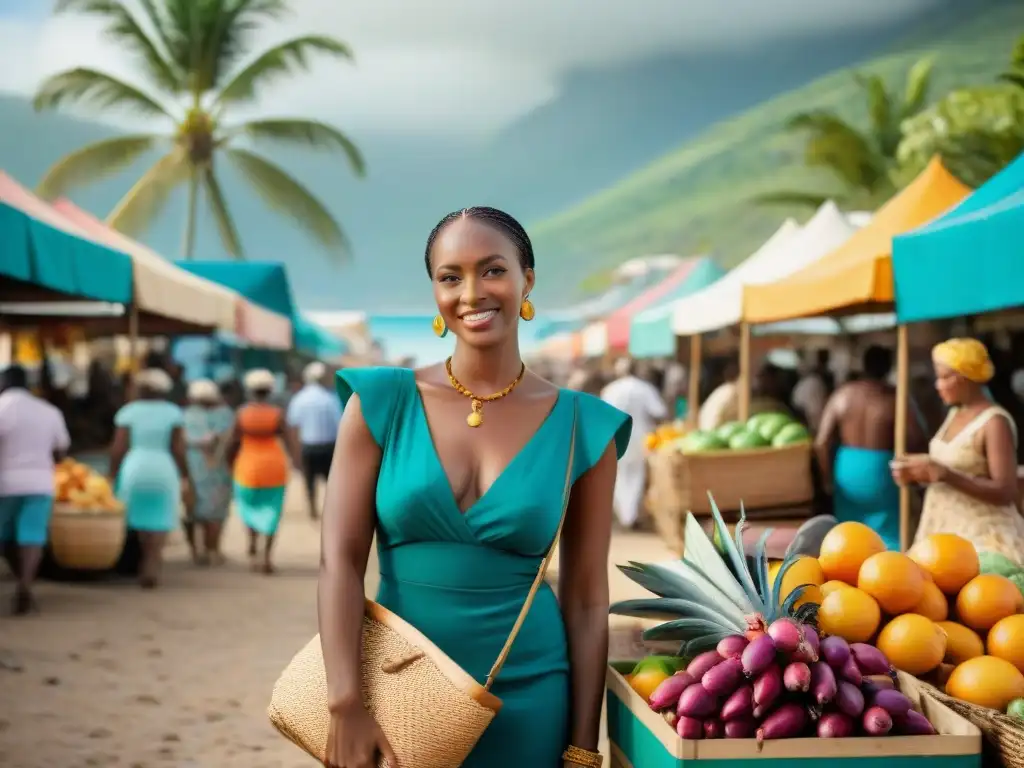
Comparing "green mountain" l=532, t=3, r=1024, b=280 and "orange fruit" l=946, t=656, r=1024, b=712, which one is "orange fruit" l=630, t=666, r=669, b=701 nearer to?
"orange fruit" l=946, t=656, r=1024, b=712

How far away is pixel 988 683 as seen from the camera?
2.65 m

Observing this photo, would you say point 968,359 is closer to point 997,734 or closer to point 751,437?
point 751,437

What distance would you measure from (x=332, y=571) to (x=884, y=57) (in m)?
161

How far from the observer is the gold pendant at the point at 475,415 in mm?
2238

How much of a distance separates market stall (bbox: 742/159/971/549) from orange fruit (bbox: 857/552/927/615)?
4.17m

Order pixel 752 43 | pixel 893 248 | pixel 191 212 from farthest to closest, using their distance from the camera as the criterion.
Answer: pixel 752 43 < pixel 191 212 < pixel 893 248

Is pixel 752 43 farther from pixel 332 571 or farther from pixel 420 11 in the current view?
pixel 332 571

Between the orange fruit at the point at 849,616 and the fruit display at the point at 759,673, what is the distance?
13 centimetres

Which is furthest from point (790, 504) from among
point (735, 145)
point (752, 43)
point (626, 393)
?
point (735, 145)

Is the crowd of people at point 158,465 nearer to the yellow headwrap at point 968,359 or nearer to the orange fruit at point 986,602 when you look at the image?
the yellow headwrap at point 968,359

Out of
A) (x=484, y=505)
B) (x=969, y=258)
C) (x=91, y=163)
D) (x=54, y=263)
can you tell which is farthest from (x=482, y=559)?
(x=91, y=163)

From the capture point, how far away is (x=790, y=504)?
6.88m

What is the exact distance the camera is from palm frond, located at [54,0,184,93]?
29.1m

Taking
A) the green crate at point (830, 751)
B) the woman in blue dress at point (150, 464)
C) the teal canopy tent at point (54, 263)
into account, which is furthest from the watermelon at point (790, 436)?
the woman in blue dress at point (150, 464)
